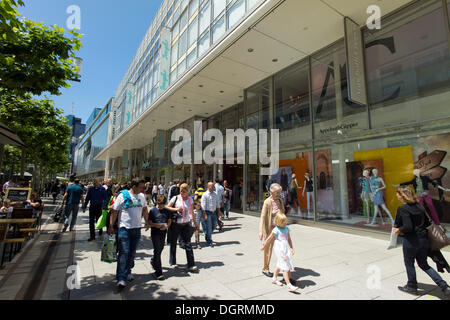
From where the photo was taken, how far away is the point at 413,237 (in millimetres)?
3531

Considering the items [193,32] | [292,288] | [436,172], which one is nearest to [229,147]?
[193,32]

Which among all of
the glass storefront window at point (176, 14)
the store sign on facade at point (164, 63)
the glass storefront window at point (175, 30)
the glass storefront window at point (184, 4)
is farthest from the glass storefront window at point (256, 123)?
the glass storefront window at point (176, 14)

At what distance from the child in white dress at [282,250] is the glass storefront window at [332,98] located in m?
6.68

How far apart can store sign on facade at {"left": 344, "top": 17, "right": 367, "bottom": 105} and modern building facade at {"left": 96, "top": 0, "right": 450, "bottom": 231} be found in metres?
0.04

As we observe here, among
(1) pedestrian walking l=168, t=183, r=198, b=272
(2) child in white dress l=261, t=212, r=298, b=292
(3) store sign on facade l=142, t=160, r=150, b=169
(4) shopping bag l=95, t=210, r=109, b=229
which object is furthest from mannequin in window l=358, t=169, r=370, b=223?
(3) store sign on facade l=142, t=160, r=150, b=169

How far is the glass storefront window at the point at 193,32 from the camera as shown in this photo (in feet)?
46.1

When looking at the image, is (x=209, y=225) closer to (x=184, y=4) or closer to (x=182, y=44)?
(x=182, y=44)

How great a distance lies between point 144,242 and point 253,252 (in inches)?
135

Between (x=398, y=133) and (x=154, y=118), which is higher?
(x=154, y=118)

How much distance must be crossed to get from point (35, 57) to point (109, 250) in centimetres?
487

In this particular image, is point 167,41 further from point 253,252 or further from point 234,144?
point 253,252

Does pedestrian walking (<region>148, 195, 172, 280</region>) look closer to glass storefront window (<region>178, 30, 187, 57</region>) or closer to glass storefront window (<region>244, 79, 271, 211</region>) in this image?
glass storefront window (<region>244, 79, 271, 211</region>)
